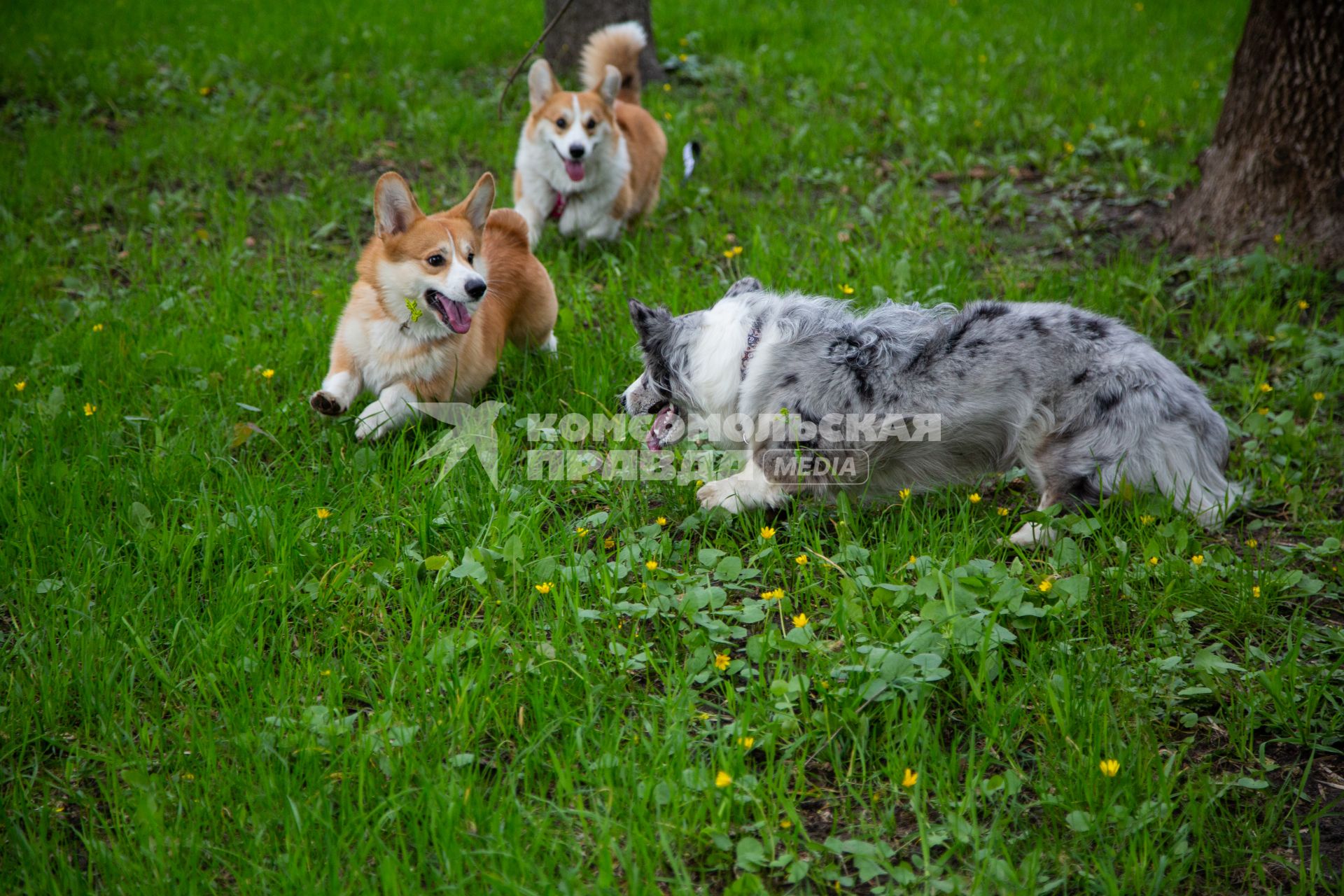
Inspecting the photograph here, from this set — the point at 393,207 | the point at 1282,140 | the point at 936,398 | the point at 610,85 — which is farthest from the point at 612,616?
the point at 1282,140

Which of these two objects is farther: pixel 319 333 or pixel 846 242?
pixel 846 242

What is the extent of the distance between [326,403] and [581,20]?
15.3 feet

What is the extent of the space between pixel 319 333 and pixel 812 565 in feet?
8.37

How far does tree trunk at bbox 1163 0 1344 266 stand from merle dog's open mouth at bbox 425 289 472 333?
3.71m

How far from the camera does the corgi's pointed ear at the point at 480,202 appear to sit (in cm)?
380

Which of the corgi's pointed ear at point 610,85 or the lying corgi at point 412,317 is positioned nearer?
the lying corgi at point 412,317

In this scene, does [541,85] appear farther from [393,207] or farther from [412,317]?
[412,317]

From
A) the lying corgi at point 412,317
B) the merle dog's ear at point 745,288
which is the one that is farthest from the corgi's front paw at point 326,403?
the merle dog's ear at point 745,288

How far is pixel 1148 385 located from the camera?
309 cm

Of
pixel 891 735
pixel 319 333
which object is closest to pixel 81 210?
pixel 319 333

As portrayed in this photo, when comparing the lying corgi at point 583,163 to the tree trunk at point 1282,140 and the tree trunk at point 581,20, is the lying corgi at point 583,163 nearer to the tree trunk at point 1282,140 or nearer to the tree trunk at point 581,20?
the tree trunk at point 581,20

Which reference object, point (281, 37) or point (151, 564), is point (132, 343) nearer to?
point (151, 564)

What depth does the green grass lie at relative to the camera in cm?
209

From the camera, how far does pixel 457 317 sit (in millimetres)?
3686
